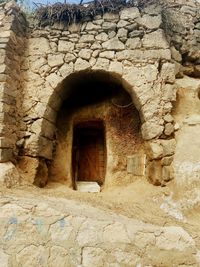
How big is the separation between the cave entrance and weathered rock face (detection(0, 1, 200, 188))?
94cm

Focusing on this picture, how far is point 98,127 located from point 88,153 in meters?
0.59

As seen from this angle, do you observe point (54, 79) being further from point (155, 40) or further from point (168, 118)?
point (168, 118)

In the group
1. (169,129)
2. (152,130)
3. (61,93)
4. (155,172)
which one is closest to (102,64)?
(61,93)

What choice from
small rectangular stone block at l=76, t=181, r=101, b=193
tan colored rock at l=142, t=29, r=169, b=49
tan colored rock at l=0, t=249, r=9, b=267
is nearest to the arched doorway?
small rectangular stone block at l=76, t=181, r=101, b=193

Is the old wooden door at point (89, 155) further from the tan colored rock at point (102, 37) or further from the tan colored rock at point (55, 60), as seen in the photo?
the tan colored rock at point (102, 37)

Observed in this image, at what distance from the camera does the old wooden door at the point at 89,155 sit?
6.09 m

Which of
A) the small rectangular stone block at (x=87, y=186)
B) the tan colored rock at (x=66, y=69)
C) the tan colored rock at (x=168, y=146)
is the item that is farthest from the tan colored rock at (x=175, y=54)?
the small rectangular stone block at (x=87, y=186)

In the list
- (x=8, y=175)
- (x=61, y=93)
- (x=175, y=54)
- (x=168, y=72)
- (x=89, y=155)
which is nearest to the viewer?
(x=8, y=175)

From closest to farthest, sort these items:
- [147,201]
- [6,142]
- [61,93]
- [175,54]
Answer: [147,201], [6,142], [61,93], [175,54]

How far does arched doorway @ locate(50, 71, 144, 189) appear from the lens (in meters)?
5.23

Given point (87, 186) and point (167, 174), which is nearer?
point (167, 174)

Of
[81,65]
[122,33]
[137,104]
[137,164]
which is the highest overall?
[122,33]

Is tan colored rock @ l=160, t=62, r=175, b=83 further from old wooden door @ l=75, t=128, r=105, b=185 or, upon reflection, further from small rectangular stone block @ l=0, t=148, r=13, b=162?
small rectangular stone block @ l=0, t=148, r=13, b=162

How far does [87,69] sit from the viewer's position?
488 cm
